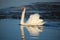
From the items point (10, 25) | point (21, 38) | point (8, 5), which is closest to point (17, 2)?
point (8, 5)

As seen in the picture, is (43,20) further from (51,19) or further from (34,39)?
(34,39)

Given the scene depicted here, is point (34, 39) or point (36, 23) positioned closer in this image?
point (34, 39)

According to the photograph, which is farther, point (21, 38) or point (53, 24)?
point (53, 24)

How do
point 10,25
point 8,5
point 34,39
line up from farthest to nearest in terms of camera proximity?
point 8,5 < point 10,25 < point 34,39

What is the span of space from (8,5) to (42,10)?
554mm

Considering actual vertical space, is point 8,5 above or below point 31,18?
above

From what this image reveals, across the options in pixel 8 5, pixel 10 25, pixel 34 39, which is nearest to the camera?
pixel 34 39

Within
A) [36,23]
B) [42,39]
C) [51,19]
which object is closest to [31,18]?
[36,23]

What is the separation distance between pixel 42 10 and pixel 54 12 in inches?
7.6

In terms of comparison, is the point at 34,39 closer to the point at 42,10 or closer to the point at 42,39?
the point at 42,39

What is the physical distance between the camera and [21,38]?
2082 millimetres

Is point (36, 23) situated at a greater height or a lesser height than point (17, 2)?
lesser

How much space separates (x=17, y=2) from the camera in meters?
3.15

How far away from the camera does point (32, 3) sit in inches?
123
